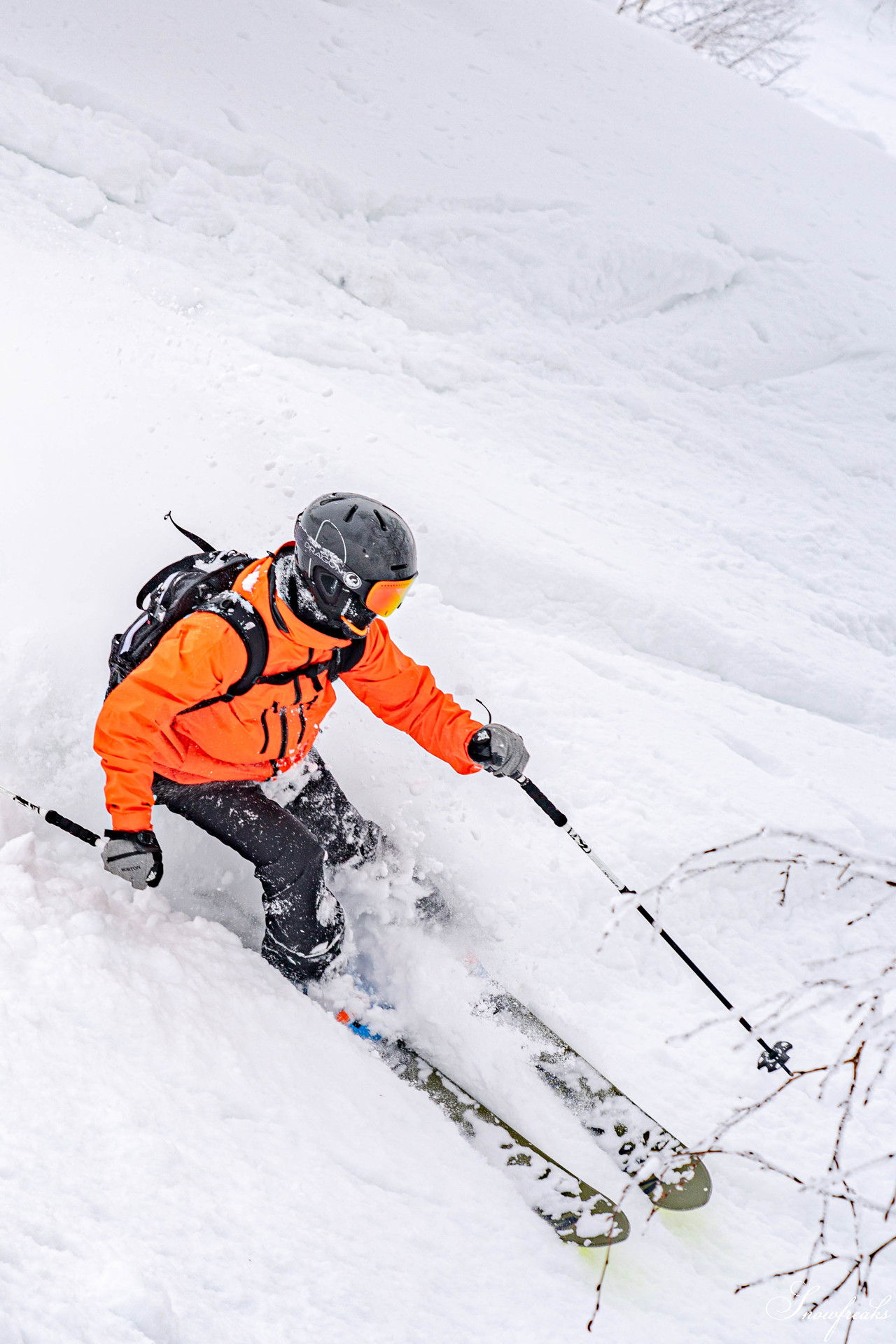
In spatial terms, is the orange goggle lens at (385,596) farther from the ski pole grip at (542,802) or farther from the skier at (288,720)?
the ski pole grip at (542,802)

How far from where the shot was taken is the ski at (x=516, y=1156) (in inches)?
125

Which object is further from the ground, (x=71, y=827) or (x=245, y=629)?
(x=245, y=629)

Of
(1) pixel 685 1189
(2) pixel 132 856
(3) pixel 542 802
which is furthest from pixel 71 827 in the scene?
(1) pixel 685 1189

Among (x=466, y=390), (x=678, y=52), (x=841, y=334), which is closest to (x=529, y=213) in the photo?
(x=466, y=390)

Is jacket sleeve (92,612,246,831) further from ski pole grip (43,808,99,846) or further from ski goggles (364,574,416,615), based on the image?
ski goggles (364,574,416,615)

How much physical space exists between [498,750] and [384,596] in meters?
1.01

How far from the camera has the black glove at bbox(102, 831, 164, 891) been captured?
9.96ft

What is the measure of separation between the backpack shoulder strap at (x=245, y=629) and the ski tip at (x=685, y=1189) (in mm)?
2540

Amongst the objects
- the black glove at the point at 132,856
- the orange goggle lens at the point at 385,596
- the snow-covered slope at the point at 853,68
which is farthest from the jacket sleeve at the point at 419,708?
the snow-covered slope at the point at 853,68

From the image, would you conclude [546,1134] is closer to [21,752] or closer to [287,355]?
[21,752]

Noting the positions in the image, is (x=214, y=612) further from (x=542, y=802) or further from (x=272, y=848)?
(x=542, y=802)

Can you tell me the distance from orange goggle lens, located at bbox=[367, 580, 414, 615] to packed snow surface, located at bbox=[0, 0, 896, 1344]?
1404 mm

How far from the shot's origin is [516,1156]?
3.38 metres

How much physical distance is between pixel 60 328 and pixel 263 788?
3.52 m
